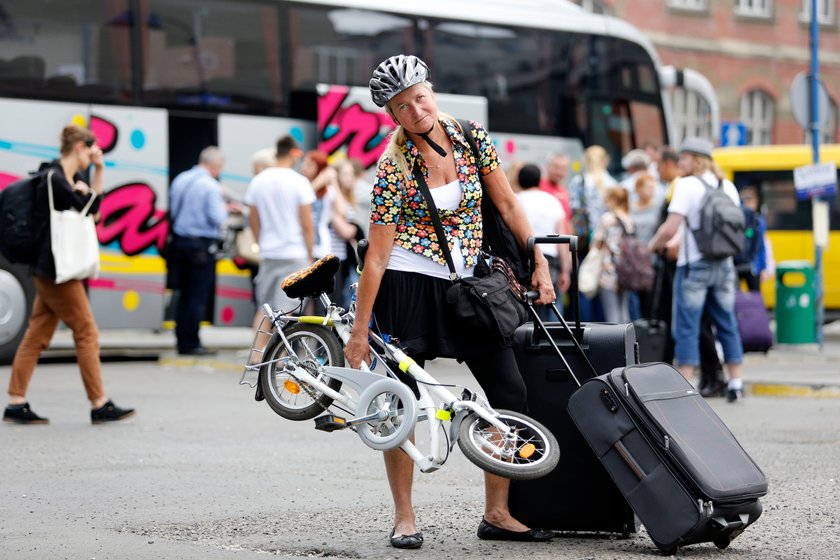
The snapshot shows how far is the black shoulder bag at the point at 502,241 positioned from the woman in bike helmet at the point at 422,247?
4 cm

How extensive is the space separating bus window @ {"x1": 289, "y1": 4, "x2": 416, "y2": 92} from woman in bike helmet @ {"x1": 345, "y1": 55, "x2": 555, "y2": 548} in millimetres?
10861

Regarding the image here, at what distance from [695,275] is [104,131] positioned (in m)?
6.61

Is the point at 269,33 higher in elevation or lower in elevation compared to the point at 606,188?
higher

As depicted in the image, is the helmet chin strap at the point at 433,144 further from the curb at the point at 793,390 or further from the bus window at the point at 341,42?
the bus window at the point at 341,42

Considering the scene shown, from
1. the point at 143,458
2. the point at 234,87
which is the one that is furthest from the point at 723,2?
the point at 143,458

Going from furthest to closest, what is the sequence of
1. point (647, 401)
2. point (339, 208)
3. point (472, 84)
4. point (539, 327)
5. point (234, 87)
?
point (472, 84)
point (234, 87)
point (339, 208)
point (539, 327)
point (647, 401)

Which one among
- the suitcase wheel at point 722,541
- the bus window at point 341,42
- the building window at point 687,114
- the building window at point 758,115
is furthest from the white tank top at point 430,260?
the building window at point 758,115

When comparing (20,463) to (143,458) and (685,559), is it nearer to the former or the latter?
(143,458)

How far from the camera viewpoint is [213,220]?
47.5 feet

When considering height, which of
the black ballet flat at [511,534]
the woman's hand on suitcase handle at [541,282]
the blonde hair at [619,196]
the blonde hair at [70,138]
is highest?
the blonde hair at [70,138]

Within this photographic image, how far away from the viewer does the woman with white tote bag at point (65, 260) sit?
9453mm

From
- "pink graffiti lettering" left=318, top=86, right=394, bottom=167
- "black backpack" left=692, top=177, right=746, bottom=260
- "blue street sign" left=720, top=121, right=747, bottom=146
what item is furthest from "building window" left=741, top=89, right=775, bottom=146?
"black backpack" left=692, top=177, right=746, bottom=260

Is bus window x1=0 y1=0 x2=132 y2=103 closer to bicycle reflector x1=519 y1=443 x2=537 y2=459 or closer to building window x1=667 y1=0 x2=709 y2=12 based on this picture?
bicycle reflector x1=519 y1=443 x2=537 y2=459

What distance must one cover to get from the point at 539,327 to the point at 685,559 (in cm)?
101
